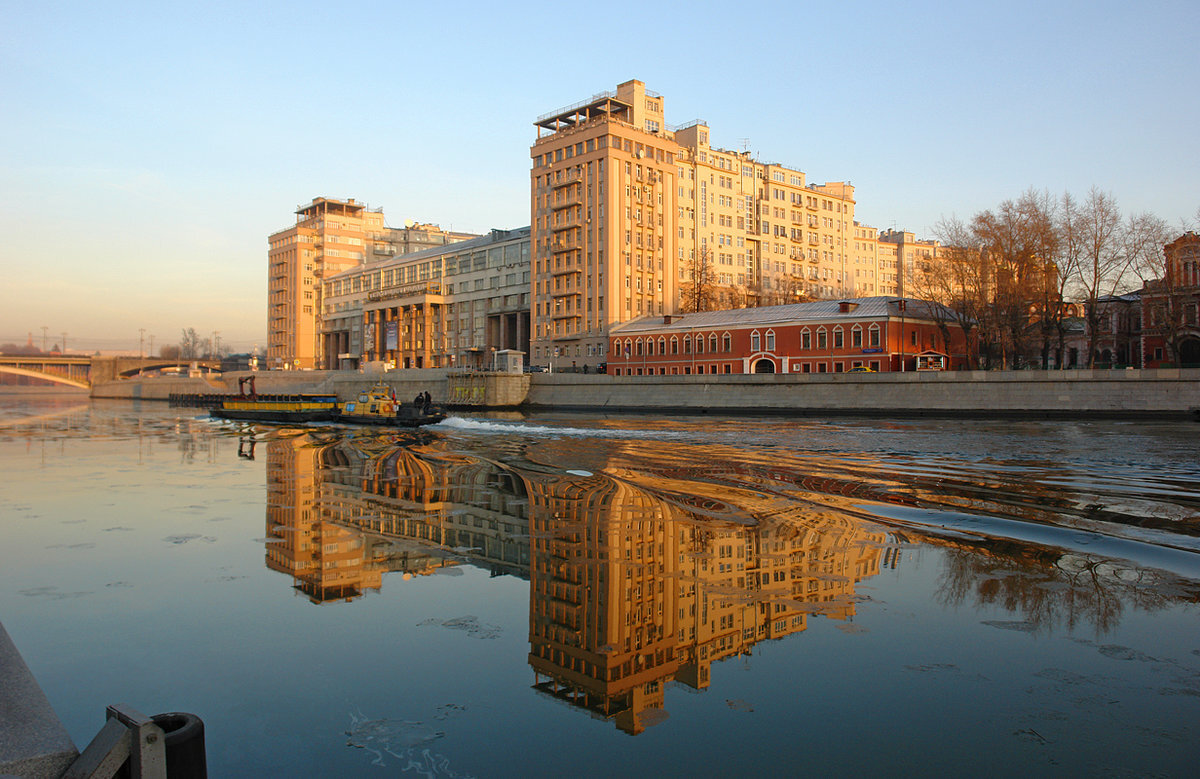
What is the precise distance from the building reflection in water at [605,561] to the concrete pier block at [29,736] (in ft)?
11.7

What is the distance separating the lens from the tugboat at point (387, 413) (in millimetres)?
48406

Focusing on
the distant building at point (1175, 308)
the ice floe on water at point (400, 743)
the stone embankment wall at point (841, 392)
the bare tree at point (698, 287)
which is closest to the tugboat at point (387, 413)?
the stone embankment wall at point (841, 392)

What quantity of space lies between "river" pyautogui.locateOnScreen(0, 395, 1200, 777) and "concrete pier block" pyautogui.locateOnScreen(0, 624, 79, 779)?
0.67m

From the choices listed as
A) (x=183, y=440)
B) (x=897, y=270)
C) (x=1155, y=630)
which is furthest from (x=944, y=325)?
(x=897, y=270)

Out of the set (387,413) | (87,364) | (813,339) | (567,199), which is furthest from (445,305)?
(87,364)

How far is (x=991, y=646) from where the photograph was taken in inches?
303

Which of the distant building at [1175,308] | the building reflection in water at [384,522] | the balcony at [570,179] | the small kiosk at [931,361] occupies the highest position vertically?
the balcony at [570,179]

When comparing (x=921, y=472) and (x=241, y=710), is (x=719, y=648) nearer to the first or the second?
(x=241, y=710)

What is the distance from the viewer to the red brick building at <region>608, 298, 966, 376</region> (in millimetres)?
64750

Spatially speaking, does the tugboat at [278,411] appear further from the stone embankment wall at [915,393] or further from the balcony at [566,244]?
the balcony at [566,244]

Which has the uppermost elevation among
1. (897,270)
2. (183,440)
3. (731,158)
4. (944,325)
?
(731,158)

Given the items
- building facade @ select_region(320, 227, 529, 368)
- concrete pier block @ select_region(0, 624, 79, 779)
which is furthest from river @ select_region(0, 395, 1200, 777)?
building facade @ select_region(320, 227, 529, 368)

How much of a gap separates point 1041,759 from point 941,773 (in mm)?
837

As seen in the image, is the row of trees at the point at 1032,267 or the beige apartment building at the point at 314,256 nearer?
the row of trees at the point at 1032,267
